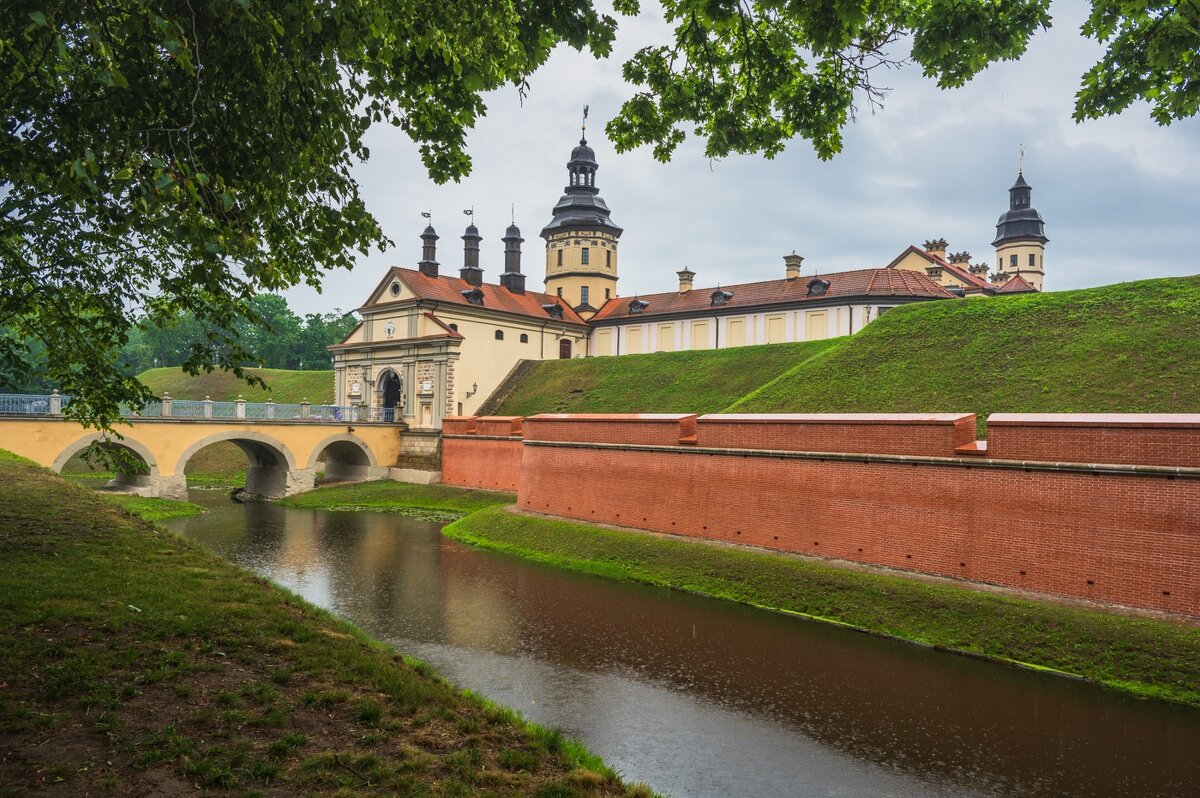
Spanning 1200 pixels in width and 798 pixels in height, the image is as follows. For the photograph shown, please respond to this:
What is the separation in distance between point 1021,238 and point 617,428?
52.9 metres

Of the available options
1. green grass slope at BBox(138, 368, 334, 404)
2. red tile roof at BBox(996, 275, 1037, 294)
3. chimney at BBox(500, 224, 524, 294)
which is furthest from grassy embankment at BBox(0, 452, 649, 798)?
red tile roof at BBox(996, 275, 1037, 294)

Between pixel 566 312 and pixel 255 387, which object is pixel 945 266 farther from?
pixel 255 387

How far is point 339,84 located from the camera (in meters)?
5.89

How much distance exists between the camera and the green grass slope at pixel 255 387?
175 ft

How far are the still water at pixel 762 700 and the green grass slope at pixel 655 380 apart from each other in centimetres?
1662

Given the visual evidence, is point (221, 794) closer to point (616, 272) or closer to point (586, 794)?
point (586, 794)

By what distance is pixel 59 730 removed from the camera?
4.74 m

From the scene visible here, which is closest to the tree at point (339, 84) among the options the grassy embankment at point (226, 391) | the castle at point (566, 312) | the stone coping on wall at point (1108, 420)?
the stone coping on wall at point (1108, 420)

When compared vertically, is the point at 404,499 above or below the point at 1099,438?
below

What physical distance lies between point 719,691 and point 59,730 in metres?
7.59

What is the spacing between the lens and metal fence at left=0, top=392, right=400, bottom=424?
25359 millimetres

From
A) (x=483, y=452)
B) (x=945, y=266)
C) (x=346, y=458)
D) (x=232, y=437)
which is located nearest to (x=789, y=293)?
(x=945, y=266)

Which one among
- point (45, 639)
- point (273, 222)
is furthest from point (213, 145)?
point (45, 639)

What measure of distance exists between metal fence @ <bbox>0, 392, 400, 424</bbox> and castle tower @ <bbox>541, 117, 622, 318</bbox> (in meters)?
16.0
